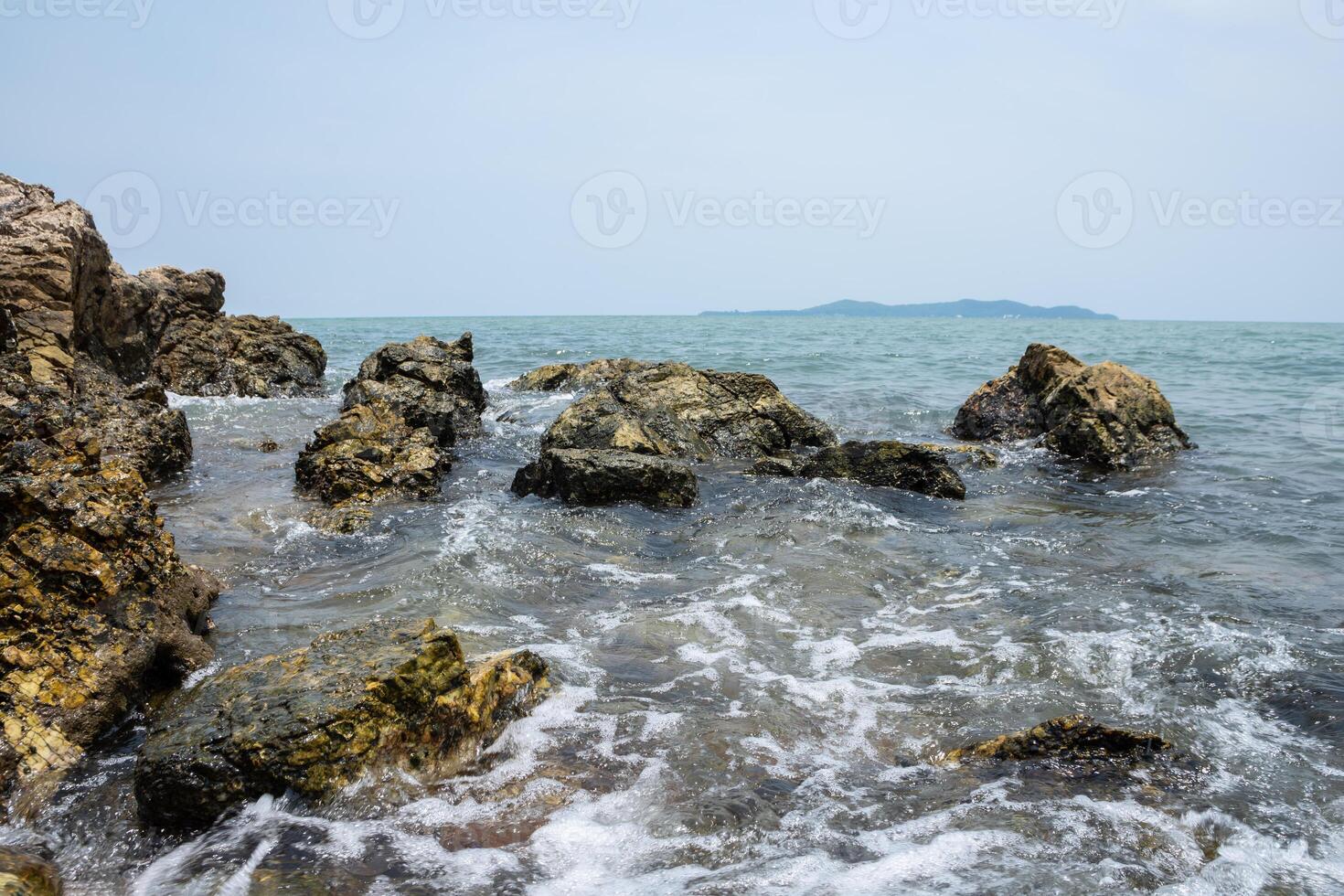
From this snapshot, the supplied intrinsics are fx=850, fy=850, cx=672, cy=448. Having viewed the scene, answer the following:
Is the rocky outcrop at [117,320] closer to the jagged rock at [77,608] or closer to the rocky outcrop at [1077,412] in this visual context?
the jagged rock at [77,608]

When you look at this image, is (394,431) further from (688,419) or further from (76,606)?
(76,606)

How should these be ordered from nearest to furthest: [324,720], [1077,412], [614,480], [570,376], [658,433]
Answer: [324,720]
[614,480]
[658,433]
[1077,412]
[570,376]

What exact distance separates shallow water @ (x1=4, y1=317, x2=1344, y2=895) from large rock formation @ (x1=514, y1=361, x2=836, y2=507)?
0.50 m

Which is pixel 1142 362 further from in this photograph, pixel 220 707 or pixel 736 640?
pixel 220 707

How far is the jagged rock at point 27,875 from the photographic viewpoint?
313cm

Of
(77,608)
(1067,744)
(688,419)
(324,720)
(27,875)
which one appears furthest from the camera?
(688,419)

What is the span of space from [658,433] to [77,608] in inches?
344

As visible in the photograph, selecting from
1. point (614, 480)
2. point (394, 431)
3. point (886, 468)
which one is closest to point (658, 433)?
point (614, 480)

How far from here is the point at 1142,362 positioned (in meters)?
32.4

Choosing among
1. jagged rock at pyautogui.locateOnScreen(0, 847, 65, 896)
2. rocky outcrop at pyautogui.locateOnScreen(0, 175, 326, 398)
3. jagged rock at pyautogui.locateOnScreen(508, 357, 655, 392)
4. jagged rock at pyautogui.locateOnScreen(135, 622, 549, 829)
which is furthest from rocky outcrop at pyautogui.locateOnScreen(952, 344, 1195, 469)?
rocky outcrop at pyautogui.locateOnScreen(0, 175, 326, 398)

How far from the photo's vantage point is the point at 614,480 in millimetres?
9938

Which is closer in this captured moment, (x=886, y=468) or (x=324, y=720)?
(x=324, y=720)

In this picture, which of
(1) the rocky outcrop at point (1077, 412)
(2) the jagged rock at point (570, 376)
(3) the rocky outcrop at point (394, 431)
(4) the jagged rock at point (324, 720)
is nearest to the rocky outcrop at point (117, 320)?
(3) the rocky outcrop at point (394, 431)

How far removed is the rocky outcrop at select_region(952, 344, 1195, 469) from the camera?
521 inches
